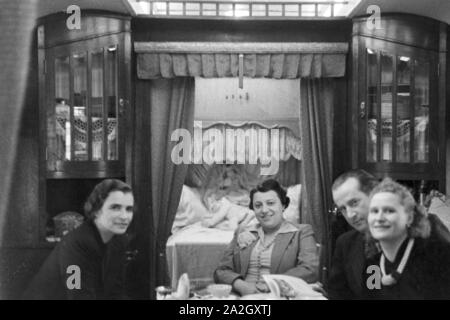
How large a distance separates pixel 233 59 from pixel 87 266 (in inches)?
33.3

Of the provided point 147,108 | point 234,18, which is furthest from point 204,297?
point 234,18

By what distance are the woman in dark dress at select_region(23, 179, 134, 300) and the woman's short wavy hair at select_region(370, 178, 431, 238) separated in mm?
854

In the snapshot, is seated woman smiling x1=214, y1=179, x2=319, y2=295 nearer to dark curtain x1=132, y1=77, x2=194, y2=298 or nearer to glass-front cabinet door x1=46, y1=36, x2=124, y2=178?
dark curtain x1=132, y1=77, x2=194, y2=298

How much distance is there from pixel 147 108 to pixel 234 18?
0.42m

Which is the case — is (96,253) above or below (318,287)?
above

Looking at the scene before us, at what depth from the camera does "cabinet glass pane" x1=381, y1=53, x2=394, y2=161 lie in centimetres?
161

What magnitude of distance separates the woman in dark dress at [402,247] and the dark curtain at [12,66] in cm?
123

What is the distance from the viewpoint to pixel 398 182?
1603 millimetres

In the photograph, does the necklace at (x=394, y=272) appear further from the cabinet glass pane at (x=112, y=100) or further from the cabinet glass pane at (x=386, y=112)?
the cabinet glass pane at (x=112, y=100)

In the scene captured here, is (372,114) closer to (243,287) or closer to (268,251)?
(268,251)

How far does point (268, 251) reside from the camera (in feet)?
5.24

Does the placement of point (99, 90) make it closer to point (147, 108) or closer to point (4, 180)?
point (147, 108)

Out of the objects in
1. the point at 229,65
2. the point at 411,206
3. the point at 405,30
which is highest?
the point at 405,30

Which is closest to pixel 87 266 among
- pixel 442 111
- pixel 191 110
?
pixel 191 110
